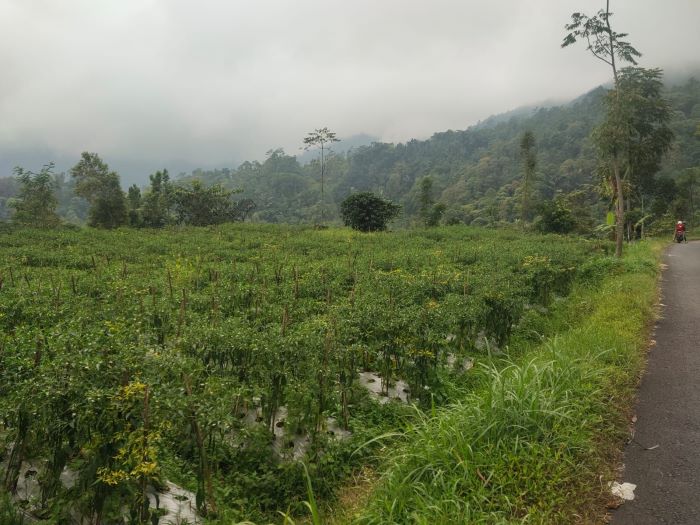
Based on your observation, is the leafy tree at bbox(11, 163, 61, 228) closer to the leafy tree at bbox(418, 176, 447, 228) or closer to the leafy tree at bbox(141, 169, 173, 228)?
the leafy tree at bbox(141, 169, 173, 228)

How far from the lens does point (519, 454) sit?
372 centimetres

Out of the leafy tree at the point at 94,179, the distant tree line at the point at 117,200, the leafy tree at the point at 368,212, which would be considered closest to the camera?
the leafy tree at the point at 368,212

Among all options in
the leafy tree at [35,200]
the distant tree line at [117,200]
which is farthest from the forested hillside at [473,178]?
the leafy tree at [35,200]

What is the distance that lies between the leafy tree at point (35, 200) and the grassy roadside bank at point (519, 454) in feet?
134

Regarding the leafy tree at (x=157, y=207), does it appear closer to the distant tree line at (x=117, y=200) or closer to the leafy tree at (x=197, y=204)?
the distant tree line at (x=117, y=200)

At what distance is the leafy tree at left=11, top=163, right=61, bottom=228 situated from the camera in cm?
3603

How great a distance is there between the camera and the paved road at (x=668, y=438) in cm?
329

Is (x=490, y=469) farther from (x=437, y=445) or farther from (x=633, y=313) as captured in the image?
(x=633, y=313)

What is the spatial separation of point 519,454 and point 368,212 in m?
30.1

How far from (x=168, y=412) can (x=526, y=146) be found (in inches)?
1700

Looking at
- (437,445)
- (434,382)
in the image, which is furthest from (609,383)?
(437,445)

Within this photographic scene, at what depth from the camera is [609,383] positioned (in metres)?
4.99

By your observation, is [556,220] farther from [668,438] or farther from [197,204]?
[668,438]

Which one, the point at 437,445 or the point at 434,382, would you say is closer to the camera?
the point at 437,445
